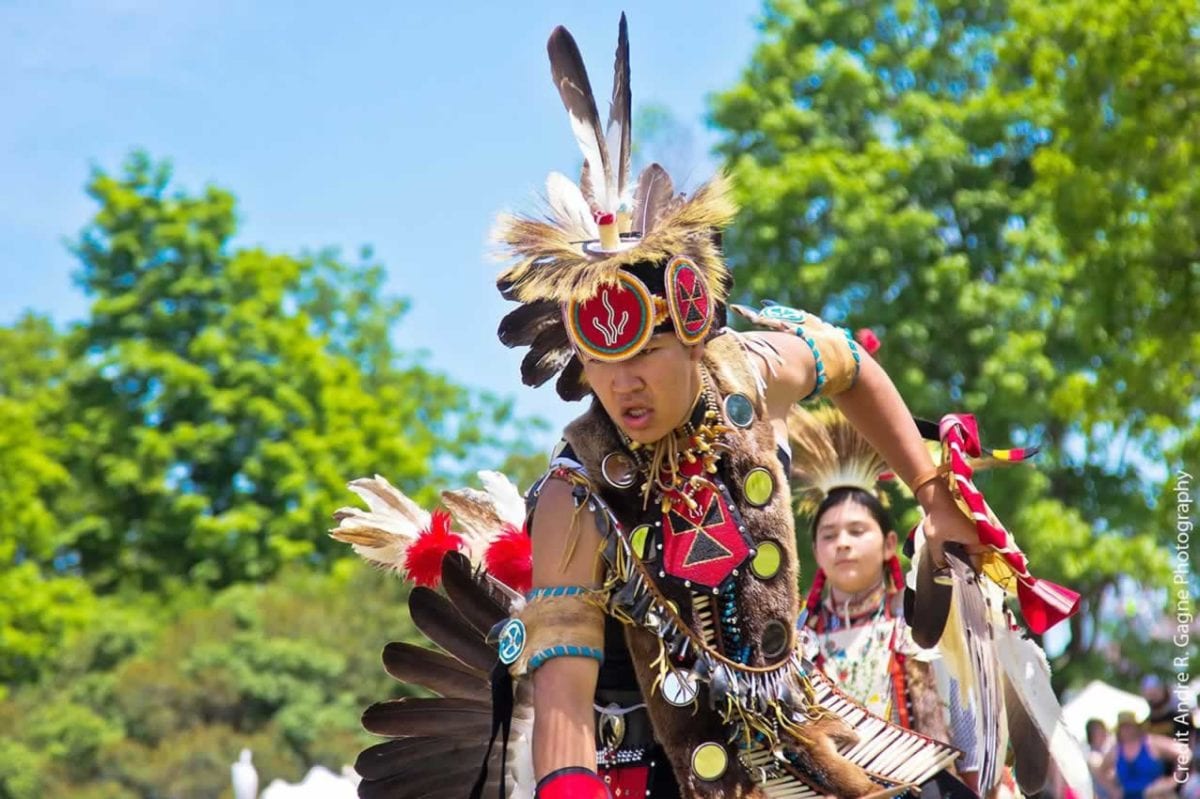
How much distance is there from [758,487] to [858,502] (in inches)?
104

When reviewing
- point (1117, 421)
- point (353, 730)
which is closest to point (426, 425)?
point (353, 730)

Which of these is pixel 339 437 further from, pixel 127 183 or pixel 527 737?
pixel 527 737

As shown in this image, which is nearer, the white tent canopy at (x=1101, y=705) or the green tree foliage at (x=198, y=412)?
the white tent canopy at (x=1101, y=705)

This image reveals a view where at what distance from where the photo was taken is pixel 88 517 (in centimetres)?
3158

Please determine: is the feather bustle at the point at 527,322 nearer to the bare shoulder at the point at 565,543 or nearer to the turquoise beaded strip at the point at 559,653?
the bare shoulder at the point at 565,543

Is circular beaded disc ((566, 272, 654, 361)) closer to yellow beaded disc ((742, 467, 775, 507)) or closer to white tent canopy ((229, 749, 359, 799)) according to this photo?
yellow beaded disc ((742, 467, 775, 507))

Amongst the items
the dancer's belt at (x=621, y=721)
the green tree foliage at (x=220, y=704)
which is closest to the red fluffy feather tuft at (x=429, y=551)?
the dancer's belt at (x=621, y=721)

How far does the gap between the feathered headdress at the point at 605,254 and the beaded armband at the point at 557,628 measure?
0.51 m

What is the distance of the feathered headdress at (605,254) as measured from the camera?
11.6 ft

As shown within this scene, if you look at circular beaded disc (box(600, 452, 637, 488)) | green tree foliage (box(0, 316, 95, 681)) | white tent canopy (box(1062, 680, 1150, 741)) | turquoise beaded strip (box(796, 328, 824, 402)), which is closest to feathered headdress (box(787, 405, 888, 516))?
turquoise beaded strip (box(796, 328, 824, 402))

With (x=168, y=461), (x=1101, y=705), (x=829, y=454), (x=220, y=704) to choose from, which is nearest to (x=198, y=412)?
(x=168, y=461)

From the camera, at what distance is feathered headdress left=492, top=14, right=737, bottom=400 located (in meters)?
3.53

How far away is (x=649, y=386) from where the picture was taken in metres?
3.56

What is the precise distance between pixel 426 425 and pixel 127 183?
461 inches
